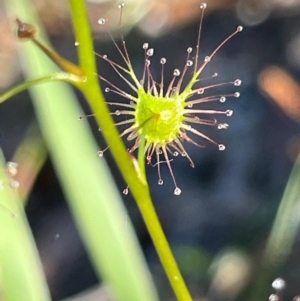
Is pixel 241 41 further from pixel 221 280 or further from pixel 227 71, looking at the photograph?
pixel 221 280

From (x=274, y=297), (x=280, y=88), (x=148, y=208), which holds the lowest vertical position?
(x=274, y=297)

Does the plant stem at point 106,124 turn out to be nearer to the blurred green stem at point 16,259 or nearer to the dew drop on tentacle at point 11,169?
the dew drop on tentacle at point 11,169

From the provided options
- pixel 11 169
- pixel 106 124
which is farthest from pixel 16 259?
pixel 106 124

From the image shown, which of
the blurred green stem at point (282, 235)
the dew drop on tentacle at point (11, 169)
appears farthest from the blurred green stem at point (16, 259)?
the blurred green stem at point (282, 235)

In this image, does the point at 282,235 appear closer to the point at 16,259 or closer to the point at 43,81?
the point at 16,259

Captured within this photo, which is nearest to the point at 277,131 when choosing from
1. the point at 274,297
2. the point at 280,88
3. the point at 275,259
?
the point at 280,88

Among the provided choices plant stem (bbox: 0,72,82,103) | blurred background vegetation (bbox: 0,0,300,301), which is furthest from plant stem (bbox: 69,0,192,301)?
blurred background vegetation (bbox: 0,0,300,301)
